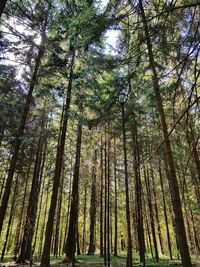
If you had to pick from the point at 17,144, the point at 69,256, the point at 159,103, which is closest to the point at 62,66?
the point at 17,144

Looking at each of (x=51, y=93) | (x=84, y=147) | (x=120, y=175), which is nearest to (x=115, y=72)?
(x=51, y=93)

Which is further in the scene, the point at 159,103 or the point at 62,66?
the point at 62,66

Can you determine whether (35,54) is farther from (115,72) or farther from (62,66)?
(115,72)

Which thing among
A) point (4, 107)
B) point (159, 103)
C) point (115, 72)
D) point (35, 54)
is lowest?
point (159, 103)

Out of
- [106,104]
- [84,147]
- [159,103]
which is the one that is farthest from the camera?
[84,147]

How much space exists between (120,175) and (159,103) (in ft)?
48.7

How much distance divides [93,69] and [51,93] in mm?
2370

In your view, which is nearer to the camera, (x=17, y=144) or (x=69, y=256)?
(x=17, y=144)

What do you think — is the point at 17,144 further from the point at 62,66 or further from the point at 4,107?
the point at 62,66

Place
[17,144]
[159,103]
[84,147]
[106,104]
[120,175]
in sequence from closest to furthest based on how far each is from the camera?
[159,103] < [17,144] < [106,104] < [84,147] < [120,175]

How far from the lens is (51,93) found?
1104 centimetres

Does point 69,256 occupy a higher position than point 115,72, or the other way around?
point 115,72

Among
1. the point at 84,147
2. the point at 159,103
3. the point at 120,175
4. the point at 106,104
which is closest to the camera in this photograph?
the point at 159,103

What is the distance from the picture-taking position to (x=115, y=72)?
36.4ft
